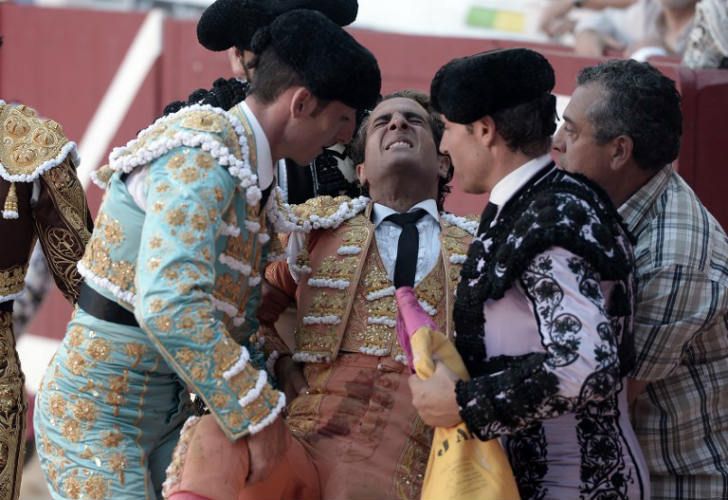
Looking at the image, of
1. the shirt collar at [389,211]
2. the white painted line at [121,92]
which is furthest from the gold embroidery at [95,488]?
the white painted line at [121,92]

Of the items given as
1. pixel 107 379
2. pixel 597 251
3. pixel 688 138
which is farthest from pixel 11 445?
pixel 688 138

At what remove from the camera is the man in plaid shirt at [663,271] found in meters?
3.11

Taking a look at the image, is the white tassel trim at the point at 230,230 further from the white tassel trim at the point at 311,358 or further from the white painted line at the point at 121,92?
the white painted line at the point at 121,92

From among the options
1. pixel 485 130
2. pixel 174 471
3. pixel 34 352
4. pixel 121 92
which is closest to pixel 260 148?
pixel 485 130

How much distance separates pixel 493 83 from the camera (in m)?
2.88

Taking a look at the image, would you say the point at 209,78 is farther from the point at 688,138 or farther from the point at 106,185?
the point at 106,185

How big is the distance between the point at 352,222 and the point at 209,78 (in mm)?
3641

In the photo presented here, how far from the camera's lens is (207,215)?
9.40ft

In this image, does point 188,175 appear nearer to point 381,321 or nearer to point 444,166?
point 381,321

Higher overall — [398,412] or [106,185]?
[106,185]

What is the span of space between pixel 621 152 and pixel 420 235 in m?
0.67

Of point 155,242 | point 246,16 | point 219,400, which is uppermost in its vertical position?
point 246,16

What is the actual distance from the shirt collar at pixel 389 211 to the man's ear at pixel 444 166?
0.71 ft

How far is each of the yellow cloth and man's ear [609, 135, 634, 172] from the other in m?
0.60
